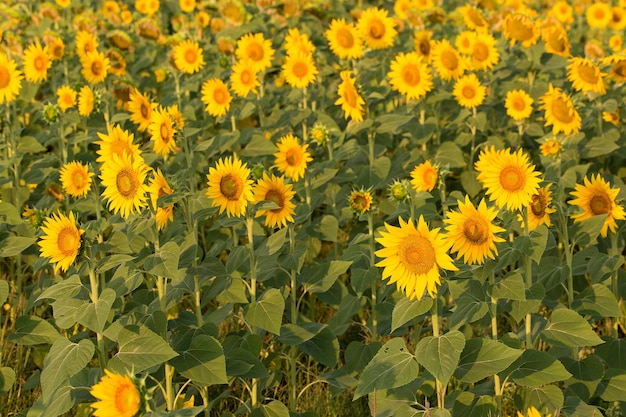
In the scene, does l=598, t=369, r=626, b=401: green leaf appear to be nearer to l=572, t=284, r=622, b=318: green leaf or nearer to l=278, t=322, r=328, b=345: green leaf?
l=572, t=284, r=622, b=318: green leaf

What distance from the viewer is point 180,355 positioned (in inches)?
130

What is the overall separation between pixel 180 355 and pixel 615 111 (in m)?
4.14

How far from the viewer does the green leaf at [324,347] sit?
3832mm

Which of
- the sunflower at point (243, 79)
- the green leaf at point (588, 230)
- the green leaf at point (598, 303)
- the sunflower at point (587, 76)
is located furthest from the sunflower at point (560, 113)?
the sunflower at point (243, 79)

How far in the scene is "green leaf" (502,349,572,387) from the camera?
3.27 meters

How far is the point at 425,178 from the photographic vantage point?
14.8 feet

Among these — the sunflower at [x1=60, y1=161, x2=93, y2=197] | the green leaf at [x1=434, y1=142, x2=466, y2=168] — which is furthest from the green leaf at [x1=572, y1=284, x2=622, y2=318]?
the sunflower at [x1=60, y1=161, x2=93, y2=197]

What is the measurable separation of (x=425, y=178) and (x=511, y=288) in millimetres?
1319

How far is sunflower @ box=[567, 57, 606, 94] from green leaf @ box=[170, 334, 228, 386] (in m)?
3.68

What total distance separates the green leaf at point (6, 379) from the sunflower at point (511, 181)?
7.56 feet

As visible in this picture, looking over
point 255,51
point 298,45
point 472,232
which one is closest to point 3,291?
point 472,232

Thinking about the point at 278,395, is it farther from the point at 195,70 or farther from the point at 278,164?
the point at 195,70

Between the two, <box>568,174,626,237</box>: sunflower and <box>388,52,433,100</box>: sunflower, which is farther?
<box>388,52,433,100</box>: sunflower

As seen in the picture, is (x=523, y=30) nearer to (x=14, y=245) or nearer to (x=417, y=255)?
(x=417, y=255)
